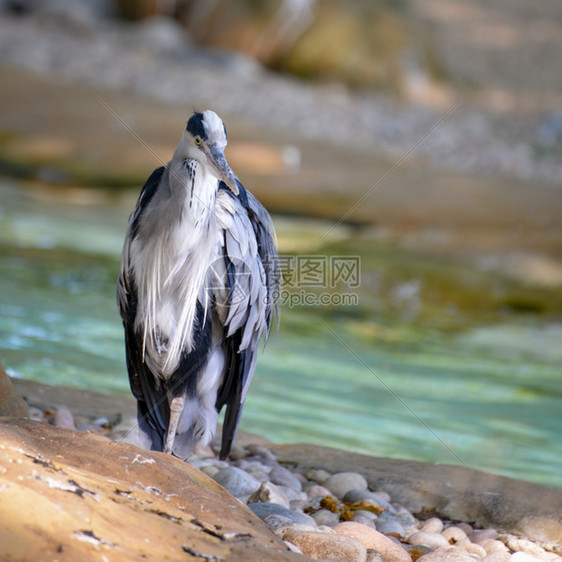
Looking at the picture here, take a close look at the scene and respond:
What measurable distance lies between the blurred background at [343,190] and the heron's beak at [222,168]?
1.55 m

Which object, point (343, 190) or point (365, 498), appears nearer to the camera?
point (365, 498)

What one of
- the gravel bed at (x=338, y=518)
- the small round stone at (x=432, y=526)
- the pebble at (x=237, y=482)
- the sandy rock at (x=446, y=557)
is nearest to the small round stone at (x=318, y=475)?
the gravel bed at (x=338, y=518)

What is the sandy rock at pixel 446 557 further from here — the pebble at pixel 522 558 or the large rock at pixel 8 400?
the large rock at pixel 8 400

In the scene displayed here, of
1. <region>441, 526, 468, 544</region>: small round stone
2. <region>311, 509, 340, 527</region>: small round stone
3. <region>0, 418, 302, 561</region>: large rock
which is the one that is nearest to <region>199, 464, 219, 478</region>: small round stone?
<region>311, 509, 340, 527</region>: small round stone

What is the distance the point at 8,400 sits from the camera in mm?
2529

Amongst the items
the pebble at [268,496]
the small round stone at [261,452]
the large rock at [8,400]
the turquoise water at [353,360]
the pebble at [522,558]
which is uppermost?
the turquoise water at [353,360]

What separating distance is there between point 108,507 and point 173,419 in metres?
0.82

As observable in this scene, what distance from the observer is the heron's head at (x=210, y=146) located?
2.21m

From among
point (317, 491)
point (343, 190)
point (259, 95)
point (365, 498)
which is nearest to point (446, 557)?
point (365, 498)

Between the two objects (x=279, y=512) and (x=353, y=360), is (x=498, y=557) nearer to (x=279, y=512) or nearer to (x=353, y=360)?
(x=279, y=512)

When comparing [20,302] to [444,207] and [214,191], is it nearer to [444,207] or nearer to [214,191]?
[214,191]

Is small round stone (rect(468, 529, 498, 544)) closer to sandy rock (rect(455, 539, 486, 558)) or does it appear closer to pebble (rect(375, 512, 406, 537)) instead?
sandy rock (rect(455, 539, 486, 558))

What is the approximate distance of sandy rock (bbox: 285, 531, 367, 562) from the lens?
193cm

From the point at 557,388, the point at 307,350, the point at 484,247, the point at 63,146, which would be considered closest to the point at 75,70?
the point at 63,146
